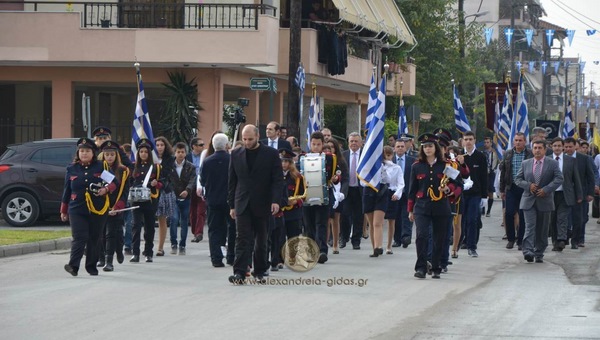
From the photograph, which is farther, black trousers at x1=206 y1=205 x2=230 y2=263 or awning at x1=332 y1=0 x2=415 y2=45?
awning at x1=332 y1=0 x2=415 y2=45

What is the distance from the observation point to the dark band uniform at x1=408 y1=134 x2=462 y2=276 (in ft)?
52.1

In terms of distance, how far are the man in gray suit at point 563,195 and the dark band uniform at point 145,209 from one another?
6.85 meters

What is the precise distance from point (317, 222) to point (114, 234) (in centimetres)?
300

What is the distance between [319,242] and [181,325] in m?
6.99

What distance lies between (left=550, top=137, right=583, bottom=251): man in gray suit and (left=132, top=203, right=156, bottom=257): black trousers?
696 cm

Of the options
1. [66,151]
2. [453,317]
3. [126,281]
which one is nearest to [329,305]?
[453,317]

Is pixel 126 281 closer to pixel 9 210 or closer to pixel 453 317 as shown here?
pixel 453 317

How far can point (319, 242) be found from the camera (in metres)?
18.3

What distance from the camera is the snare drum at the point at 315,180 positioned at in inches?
708

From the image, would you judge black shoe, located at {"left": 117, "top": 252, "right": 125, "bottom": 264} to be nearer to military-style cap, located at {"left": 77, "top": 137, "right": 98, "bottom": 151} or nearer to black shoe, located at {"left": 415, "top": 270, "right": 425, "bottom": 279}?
military-style cap, located at {"left": 77, "top": 137, "right": 98, "bottom": 151}

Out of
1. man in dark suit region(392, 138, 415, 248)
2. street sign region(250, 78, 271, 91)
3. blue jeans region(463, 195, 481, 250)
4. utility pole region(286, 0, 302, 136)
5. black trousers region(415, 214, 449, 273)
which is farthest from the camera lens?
utility pole region(286, 0, 302, 136)

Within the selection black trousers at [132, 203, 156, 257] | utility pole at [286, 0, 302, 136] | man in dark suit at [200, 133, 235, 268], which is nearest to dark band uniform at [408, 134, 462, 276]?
man in dark suit at [200, 133, 235, 268]

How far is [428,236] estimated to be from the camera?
16078 mm

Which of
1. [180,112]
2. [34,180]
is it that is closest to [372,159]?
[34,180]
